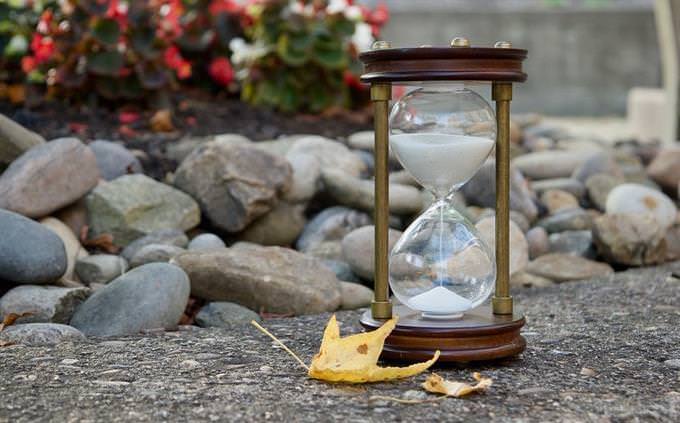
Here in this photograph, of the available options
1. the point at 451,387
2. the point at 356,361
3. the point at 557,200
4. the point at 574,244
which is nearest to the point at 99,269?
the point at 356,361

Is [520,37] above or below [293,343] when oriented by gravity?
above

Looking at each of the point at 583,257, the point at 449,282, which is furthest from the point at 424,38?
the point at 449,282

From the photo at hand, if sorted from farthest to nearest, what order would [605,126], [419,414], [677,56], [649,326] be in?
[605,126] < [677,56] < [649,326] < [419,414]

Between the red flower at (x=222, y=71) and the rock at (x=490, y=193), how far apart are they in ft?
6.23

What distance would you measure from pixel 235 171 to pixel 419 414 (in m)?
2.34

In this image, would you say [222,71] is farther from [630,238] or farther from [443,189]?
[443,189]

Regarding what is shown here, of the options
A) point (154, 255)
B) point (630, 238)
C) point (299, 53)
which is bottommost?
point (630, 238)

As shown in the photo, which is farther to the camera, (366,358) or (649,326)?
(649,326)

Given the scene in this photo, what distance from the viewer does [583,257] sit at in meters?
4.79

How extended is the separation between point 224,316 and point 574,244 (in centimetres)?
196

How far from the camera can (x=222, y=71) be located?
632 cm

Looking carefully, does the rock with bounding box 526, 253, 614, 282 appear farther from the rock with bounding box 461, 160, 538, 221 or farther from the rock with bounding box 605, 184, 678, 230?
the rock with bounding box 605, 184, 678, 230

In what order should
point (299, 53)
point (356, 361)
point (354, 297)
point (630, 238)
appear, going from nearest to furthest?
point (356, 361)
point (354, 297)
point (630, 238)
point (299, 53)

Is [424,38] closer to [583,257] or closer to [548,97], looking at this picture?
[548,97]
